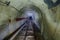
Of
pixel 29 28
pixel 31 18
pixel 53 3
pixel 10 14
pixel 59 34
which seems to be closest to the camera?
pixel 59 34

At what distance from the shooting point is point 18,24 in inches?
52.7

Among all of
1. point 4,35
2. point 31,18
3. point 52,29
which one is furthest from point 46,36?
point 31,18

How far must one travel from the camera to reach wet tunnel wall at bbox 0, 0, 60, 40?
3.59ft

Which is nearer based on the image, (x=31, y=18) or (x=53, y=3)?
(x=53, y=3)

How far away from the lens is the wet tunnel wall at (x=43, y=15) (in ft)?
3.59

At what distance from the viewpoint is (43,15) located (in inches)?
52.4

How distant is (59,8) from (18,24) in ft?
1.51

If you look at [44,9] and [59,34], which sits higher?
[44,9]

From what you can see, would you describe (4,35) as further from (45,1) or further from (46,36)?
(45,1)

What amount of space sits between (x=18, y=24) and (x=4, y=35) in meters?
0.31

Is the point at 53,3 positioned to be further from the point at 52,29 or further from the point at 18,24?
the point at 18,24

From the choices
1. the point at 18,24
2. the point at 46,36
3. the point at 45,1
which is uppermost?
the point at 45,1

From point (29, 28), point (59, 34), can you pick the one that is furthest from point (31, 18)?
point (59, 34)

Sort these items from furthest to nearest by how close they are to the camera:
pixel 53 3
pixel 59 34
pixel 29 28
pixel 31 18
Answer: pixel 31 18 < pixel 29 28 < pixel 53 3 < pixel 59 34
